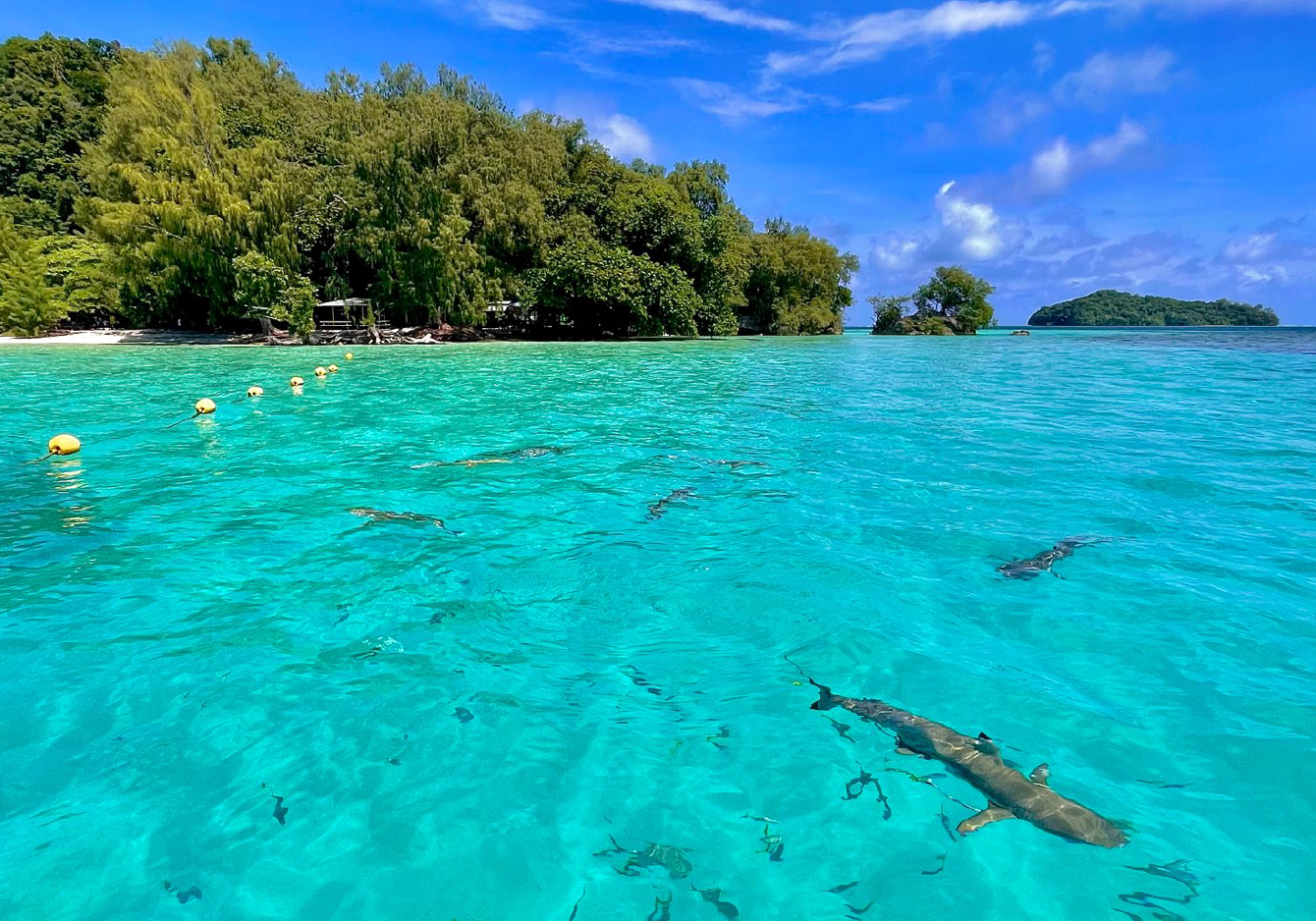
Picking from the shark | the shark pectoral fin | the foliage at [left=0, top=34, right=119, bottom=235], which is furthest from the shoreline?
the shark pectoral fin

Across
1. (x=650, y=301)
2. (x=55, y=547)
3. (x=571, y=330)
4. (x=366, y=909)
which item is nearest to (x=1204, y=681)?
(x=366, y=909)

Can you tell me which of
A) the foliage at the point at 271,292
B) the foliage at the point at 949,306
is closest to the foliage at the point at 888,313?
the foliage at the point at 949,306

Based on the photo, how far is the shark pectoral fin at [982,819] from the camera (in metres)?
3.16

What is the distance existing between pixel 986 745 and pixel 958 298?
77653mm

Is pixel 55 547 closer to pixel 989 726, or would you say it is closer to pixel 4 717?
pixel 4 717

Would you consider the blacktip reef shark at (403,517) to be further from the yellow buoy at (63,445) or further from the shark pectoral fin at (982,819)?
the yellow buoy at (63,445)

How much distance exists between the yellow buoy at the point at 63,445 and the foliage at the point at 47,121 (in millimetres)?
47983

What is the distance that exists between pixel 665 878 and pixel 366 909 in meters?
1.28

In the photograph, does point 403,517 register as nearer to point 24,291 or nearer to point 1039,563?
point 1039,563

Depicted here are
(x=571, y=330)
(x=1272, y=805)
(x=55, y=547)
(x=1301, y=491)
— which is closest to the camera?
(x=1272, y=805)

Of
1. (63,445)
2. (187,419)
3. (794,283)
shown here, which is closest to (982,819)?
(63,445)

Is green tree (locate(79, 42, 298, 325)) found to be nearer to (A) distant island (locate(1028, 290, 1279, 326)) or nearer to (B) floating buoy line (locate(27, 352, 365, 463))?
(B) floating buoy line (locate(27, 352, 365, 463))

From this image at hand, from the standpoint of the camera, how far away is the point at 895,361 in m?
33.2

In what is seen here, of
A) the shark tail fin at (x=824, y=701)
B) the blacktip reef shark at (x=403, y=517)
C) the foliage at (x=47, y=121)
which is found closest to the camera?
the shark tail fin at (x=824, y=701)
